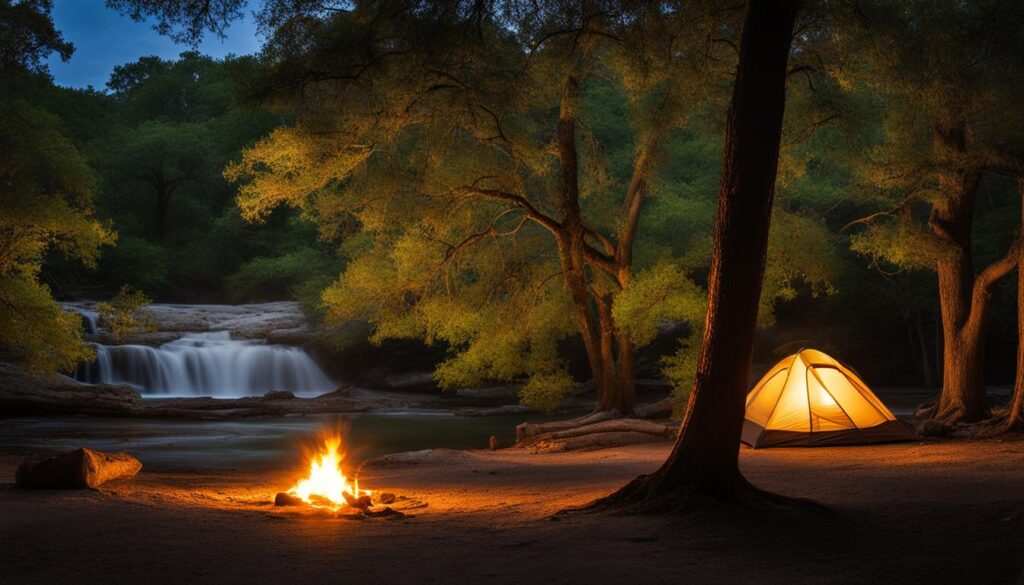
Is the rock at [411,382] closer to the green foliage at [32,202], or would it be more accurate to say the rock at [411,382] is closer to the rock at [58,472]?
the green foliage at [32,202]

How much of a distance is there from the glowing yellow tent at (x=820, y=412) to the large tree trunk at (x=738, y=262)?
7.26 m

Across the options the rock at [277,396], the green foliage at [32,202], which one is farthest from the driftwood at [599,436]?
the rock at [277,396]

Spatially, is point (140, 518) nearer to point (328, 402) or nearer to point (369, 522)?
point (369, 522)

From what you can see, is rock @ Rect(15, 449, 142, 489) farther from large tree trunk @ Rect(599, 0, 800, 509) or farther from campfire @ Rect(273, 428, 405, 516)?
large tree trunk @ Rect(599, 0, 800, 509)

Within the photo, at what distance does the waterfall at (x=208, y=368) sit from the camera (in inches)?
1230

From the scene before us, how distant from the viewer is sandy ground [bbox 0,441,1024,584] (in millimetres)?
5824

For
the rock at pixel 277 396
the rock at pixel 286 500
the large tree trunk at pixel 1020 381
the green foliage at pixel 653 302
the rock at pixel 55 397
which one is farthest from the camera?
the rock at pixel 277 396

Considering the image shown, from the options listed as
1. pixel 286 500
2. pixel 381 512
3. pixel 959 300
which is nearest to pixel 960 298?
pixel 959 300

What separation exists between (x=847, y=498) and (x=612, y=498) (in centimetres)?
232

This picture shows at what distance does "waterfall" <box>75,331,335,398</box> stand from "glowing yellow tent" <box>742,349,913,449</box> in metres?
22.7

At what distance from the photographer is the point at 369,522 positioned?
8.39m

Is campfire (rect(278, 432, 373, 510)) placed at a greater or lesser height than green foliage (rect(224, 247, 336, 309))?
lesser

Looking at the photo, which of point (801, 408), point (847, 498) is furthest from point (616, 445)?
point (847, 498)

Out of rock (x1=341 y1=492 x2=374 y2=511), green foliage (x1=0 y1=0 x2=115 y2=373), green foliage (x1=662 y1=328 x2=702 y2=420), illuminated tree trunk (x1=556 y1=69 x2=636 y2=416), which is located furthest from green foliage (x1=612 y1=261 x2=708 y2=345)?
green foliage (x1=0 y1=0 x2=115 y2=373)
